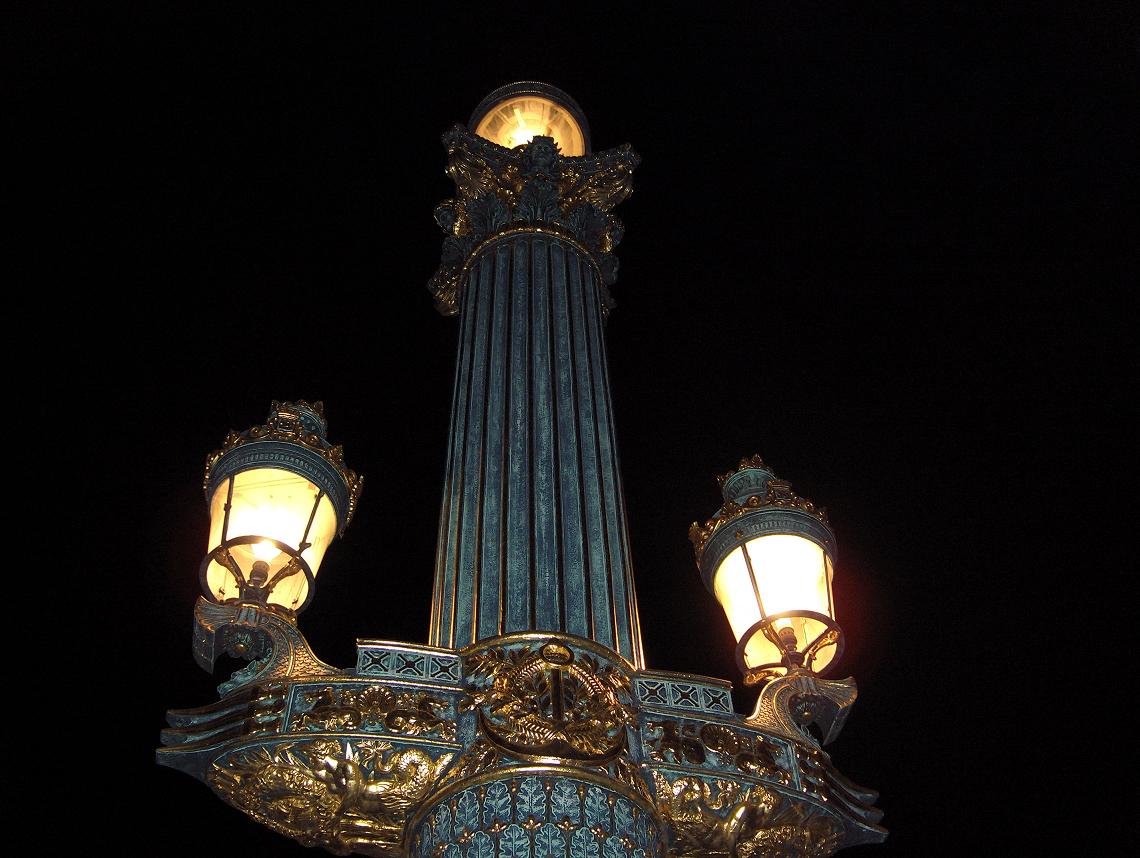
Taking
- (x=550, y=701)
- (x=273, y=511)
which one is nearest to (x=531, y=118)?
(x=273, y=511)

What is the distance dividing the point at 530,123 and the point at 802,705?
→ 19.3 feet

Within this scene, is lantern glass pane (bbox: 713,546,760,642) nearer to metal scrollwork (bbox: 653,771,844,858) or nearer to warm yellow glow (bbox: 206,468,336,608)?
metal scrollwork (bbox: 653,771,844,858)

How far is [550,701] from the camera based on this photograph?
415cm

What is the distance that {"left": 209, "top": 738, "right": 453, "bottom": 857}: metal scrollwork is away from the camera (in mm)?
4023

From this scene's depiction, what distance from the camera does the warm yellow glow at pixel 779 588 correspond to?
17.7ft

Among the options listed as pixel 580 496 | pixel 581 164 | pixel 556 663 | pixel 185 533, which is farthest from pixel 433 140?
pixel 556 663

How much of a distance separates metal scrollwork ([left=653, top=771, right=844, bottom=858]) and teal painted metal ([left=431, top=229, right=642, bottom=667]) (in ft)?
2.22

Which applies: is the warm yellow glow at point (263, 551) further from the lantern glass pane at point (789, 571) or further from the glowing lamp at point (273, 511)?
the lantern glass pane at point (789, 571)

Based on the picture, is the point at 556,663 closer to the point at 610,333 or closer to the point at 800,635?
the point at 800,635

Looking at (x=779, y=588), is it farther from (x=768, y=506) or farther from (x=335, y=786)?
(x=335, y=786)

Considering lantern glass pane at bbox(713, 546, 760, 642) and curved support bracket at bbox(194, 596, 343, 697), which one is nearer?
curved support bracket at bbox(194, 596, 343, 697)

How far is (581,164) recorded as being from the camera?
310 inches

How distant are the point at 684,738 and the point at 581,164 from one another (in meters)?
4.52

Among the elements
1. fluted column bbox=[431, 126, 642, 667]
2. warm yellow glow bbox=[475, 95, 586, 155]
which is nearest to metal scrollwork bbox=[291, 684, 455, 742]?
fluted column bbox=[431, 126, 642, 667]
